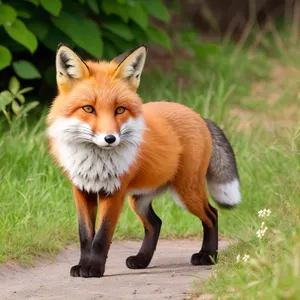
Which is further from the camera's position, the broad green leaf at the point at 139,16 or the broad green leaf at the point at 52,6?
the broad green leaf at the point at 139,16

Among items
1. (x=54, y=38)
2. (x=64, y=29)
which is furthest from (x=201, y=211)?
(x=54, y=38)

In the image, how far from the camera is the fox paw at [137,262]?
16.7ft

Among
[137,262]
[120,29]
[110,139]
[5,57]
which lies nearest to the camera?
[110,139]

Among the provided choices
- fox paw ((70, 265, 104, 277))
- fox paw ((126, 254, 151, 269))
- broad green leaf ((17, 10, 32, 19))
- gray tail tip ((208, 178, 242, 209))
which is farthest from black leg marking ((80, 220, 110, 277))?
broad green leaf ((17, 10, 32, 19))

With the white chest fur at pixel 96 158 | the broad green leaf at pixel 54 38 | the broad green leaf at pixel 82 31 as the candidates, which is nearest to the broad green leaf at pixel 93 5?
the broad green leaf at pixel 82 31

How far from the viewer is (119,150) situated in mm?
4609

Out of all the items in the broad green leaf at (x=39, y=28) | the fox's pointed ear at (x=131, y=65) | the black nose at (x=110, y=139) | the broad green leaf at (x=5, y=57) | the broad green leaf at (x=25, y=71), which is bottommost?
the broad green leaf at (x=25, y=71)

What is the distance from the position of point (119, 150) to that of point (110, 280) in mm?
758

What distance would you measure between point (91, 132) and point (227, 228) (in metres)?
2.29

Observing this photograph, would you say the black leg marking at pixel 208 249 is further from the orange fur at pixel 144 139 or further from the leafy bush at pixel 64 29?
the leafy bush at pixel 64 29

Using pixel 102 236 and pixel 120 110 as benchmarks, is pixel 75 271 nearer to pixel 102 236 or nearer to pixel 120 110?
pixel 102 236

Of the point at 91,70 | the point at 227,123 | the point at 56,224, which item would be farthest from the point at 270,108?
the point at 91,70

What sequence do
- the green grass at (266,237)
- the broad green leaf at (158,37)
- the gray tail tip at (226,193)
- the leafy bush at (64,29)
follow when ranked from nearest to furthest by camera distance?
the green grass at (266,237) → the gray tail tip at (226,193) → the leafy bush at (64,29) → the broad green leaf at (158,37)

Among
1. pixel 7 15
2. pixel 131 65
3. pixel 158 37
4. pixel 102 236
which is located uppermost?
pixel 131 65
